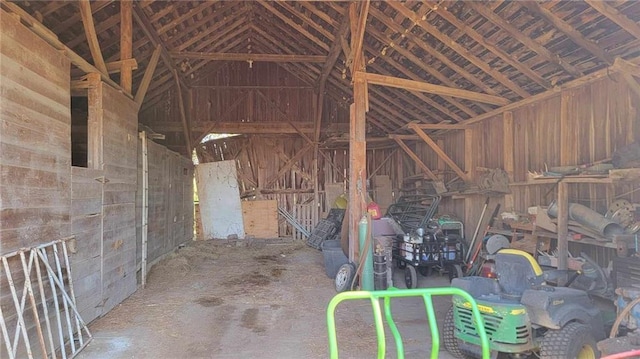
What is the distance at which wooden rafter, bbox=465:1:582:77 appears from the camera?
15.7ft

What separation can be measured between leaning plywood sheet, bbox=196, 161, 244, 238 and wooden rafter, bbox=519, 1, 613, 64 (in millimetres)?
8789

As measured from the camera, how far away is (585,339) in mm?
3086

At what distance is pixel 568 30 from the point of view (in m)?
4.38

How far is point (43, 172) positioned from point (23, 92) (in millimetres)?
724

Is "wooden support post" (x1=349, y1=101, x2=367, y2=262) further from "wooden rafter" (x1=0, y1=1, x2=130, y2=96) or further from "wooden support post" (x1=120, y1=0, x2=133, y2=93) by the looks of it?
"wooden rafter" (x1=0, y1=1, x2=130, y2=96)

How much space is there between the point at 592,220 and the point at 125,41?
6.61 m

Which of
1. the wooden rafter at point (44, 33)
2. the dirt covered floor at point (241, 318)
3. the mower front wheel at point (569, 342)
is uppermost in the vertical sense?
the wooden rafter at point (44, 33)

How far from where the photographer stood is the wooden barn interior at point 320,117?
11.6 ft

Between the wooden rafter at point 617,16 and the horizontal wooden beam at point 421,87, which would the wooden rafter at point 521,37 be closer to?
the wooden rafter at point 617,16

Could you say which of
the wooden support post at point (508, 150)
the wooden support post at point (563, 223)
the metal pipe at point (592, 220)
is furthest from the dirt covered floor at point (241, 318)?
the metal pipe at point (592, 220)

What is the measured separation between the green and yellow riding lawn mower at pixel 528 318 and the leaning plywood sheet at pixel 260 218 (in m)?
8.51

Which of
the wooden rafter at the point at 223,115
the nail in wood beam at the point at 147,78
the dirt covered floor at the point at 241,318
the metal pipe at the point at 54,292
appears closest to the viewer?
the metal pipe at the point at 54,292

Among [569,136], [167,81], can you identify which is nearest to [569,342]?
[569,136]

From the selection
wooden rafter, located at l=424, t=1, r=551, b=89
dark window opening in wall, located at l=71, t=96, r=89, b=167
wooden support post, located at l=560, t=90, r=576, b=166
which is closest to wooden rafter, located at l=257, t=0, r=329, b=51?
wooden rafter, located at l=424, t=1, r=551, b=89
